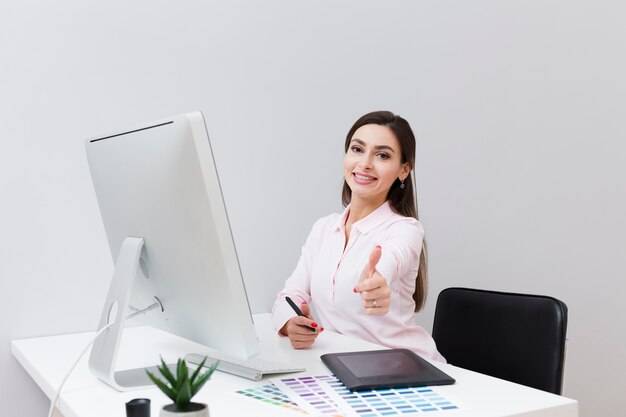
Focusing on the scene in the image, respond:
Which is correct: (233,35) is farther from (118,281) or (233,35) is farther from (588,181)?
(588,181)

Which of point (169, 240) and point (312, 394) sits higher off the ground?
point (169, 240)

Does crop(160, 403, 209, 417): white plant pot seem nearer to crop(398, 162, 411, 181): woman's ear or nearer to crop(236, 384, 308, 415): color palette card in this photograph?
crop(236, 384, 308, 415): color palette card

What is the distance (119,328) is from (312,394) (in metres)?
0.39

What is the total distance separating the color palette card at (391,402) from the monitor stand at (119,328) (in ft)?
1.28

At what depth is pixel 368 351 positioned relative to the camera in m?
1.57

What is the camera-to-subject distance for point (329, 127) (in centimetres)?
248

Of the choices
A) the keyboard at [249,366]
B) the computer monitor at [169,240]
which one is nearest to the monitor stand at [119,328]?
the computer monitor at [169,240]

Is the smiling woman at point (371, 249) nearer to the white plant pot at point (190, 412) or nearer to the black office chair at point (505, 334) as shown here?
the black office chair at point (505, 334)

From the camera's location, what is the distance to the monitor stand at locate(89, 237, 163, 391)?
1.31 meters

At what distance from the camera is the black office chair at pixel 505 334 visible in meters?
1.63

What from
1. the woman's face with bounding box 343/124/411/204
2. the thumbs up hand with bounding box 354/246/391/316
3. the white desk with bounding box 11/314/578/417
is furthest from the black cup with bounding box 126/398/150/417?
the woman's face with bounding box 343/124/411/204

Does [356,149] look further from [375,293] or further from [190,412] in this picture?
[190,412]

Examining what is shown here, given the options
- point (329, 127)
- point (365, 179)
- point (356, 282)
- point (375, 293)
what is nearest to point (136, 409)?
point (375, 293)

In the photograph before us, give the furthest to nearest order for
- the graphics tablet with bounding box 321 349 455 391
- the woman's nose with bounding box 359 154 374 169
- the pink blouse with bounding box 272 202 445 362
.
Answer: the woman's nose with bounding box 359 154 374 169, the pink blouse with bounding box 272 202 445 362, the graphics tablet with bounding box 321 349 455 391
